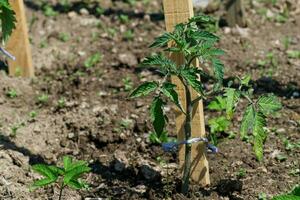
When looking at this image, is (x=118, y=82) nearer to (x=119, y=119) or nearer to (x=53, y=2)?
(x=119, y=119)

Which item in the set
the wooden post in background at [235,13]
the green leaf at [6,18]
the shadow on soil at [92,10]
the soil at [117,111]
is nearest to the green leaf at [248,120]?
the soil at [117,111]

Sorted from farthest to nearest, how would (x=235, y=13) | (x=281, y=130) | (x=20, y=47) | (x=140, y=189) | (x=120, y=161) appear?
(x=235, y=13), (x=20, y=47), (x=281, y=130), (x=120, y=161), (x=140, y=189)

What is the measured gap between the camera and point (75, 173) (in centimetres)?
304

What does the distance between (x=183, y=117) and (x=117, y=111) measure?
104 centimetres

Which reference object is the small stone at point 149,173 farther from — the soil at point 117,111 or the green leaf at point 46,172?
the green leaf at point 46,172

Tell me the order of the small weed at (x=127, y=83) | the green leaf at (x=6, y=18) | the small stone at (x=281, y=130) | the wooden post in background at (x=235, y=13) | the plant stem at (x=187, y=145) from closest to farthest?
the plant stem at (x=187, y=145)
the green leaf at (x=6, y=18)
the small stone at (x=281, y=130)
the small weed at (x=127, y=83)
the wooden post in background at (x=235, y=13)

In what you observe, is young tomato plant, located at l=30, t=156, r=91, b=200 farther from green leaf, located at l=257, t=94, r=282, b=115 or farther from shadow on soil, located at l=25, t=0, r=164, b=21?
shadow on soil, located at l=25, t=0, r=164, b=21

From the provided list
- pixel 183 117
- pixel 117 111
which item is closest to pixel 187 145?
pixel 183 117

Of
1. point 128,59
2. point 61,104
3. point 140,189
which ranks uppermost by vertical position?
point 128,59

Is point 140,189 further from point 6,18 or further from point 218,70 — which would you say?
point 6,18

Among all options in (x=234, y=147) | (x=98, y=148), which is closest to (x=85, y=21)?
(x=98, y=148)

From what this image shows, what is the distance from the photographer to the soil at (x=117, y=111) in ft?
11.6

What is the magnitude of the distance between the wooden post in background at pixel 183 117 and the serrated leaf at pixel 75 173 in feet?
2.05

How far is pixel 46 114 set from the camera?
4.38 metres
